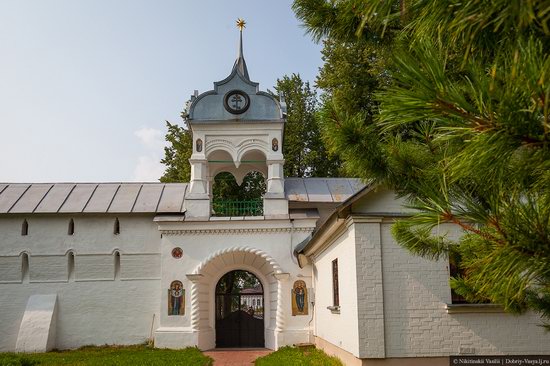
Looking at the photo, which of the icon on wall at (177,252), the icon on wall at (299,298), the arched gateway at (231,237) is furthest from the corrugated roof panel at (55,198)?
the icon on wall at (299,298)

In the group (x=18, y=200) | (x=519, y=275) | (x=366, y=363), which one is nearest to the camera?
(x=519, y=275)

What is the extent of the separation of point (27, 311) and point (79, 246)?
2.58 m

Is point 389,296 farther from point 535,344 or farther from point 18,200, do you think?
point 18,200

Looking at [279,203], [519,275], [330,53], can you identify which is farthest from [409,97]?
[330,53]

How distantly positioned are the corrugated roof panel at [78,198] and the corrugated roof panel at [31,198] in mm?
995

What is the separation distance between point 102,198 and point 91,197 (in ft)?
1.36

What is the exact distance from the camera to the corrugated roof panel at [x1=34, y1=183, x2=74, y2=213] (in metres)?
18.2

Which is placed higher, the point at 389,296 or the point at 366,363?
the point at 389,296

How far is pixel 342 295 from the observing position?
11266mm

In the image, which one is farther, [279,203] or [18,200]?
[18,200]

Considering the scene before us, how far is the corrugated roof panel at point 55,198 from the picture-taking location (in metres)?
18.2

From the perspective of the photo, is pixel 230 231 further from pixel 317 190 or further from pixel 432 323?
pixel 432 323

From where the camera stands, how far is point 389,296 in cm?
1005

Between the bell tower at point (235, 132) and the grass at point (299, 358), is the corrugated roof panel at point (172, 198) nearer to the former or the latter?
the bell tower at point (235, 132)
